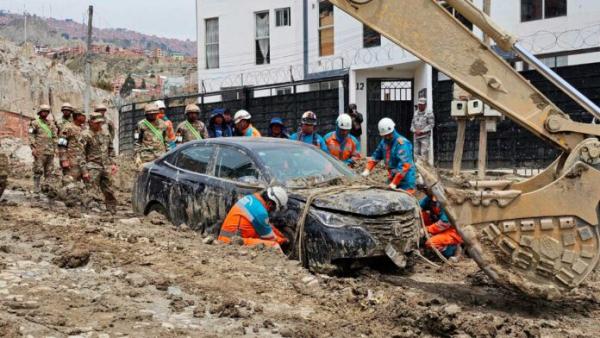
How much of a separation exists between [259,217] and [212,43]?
19.2 m

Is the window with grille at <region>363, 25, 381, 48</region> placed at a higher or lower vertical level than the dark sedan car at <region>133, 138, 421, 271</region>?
higher

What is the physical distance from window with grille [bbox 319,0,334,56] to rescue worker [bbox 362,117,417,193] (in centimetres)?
1251

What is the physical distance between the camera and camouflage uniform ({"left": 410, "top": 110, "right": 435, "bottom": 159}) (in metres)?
16.1

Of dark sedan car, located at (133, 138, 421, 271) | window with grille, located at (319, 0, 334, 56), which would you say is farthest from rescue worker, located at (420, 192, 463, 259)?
window with grille, located at (319, 0, 334, 56)

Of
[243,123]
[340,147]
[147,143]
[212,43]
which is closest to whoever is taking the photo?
[340,147]

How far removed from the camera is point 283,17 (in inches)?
953

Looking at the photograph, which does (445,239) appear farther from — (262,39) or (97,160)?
(262,39)

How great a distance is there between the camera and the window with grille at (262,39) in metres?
24.7

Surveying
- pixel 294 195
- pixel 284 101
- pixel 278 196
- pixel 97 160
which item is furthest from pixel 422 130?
pixel 278 196

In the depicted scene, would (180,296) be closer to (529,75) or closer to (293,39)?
(529,75)

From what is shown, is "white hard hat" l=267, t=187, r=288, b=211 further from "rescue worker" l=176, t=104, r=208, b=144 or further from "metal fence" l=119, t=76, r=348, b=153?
"metal fence" l=119, t=76, r=348, b=153

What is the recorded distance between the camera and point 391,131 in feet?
34.3

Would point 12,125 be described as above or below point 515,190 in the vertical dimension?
above

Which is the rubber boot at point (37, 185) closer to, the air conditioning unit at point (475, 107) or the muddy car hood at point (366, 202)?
the muddy car hood at point (366, 202)
